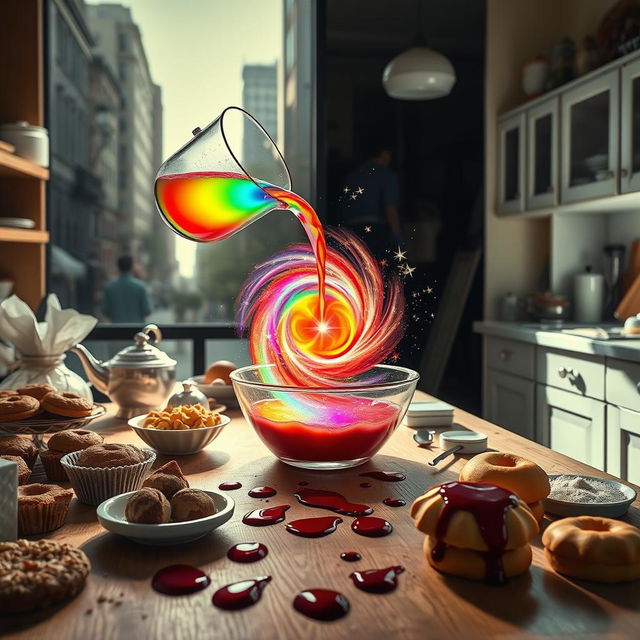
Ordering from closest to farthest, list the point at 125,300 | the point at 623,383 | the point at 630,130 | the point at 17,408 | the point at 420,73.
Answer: the point at 17,408 → the point at 623,383 → the point at 630,130 → the point at 420,73 → the point at 125,300

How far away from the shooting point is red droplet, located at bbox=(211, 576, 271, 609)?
675 mm

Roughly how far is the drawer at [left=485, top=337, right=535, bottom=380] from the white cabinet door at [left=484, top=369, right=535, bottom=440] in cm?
3

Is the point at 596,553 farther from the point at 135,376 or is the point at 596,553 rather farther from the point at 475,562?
the point at 135,376

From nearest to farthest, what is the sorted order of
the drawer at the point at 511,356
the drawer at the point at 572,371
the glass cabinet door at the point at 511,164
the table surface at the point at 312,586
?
the table surface at the point at 312,586, the drawer at the point at 572,371, the drawer at the point at 511,356, the glass cabinet door at the point at 511,164

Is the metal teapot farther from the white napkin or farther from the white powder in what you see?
the white powder

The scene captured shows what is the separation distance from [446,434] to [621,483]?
0.35m

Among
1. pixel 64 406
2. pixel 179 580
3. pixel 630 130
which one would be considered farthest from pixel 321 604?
pixel 630 130

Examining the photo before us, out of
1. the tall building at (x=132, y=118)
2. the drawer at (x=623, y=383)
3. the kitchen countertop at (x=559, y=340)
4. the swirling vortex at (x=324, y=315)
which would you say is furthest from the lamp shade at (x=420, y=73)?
the swirling vortex at (x=324, y=315)

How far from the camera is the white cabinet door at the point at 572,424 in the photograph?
8.64ft

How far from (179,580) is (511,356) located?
2820mm

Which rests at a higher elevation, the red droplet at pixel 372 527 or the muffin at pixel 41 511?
the muffin at pixel 41 511

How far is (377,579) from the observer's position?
0.73 meters

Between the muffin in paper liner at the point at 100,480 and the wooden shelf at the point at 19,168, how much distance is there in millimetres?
2101

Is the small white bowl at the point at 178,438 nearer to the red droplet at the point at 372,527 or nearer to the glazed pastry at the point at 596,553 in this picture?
the red droplet at the point at 372,527
